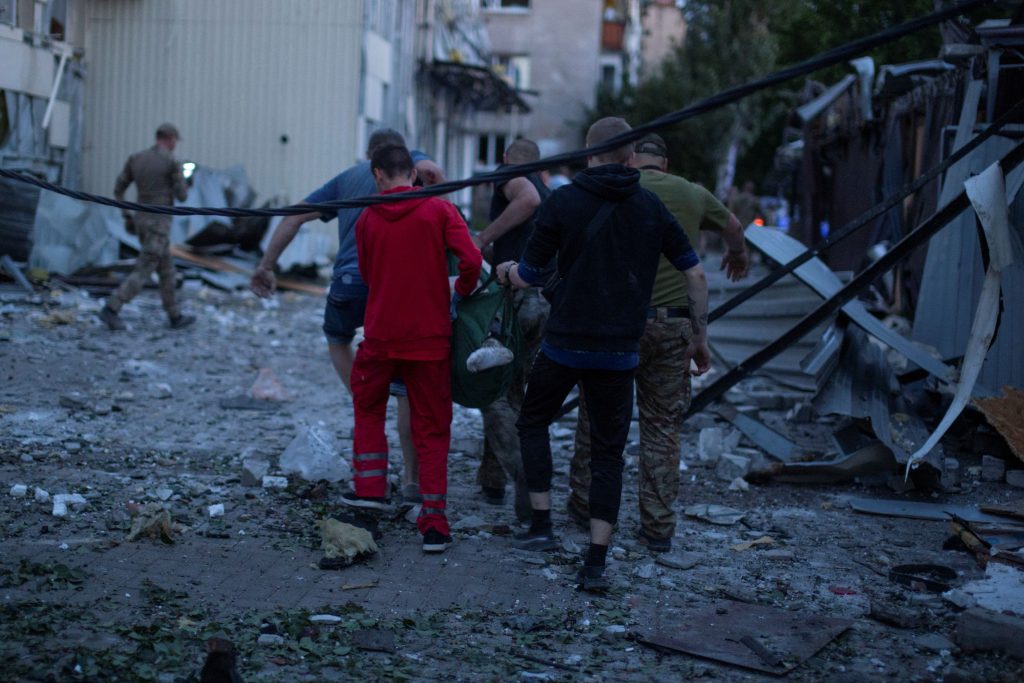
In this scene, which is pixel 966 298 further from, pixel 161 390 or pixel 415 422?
pixel 161 390

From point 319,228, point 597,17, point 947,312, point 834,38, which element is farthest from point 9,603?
point 597,17

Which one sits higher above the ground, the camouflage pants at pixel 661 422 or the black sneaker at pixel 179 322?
the camouflage pants at pixel 661 422

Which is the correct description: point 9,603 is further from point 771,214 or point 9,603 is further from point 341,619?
point 771,214

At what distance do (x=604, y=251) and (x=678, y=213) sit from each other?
2.97 ft

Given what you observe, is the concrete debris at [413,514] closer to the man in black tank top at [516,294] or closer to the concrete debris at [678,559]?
the man in black tank top at [516,294]

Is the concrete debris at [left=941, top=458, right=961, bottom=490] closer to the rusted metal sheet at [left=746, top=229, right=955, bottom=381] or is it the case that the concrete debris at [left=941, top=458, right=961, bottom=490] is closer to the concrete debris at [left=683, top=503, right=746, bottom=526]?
the rusted metal sheet at [left=746, top=229, right=955, bottom=381]

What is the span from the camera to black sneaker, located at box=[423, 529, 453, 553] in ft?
16.2

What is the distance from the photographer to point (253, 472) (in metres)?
5.90

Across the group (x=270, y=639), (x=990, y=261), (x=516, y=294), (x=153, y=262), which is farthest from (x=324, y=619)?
(x=153, y=262)

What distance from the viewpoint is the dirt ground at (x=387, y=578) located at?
3.78 m

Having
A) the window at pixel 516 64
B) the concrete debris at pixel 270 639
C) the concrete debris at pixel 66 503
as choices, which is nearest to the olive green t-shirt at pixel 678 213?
the concrete debris at pixel 270 639

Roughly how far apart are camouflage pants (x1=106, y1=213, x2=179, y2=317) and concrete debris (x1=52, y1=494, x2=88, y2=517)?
5.98m

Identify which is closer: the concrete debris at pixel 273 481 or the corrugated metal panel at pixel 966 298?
the concrete debris at pixel 273 481

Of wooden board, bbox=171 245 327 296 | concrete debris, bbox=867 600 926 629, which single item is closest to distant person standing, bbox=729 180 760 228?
wooden board, bbox=171 245 327 296
